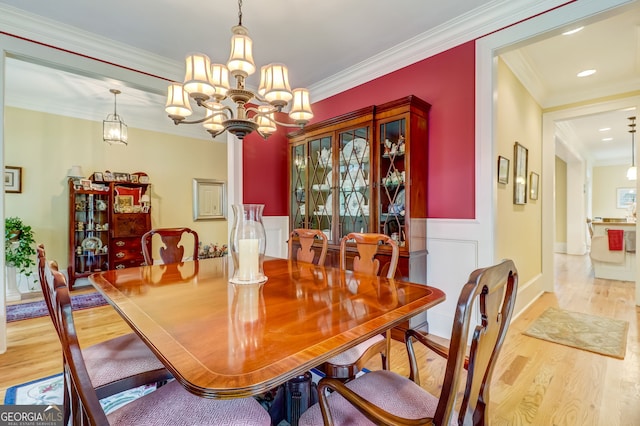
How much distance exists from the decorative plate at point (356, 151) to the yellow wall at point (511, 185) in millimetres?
1129

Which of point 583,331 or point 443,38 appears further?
point 583,331

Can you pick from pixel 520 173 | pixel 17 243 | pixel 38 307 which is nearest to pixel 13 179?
pixel 17 243

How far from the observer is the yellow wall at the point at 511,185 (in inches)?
108

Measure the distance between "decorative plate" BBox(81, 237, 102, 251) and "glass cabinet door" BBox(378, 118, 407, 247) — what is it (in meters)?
4.15

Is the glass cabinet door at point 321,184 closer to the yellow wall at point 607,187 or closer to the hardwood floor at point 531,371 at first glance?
the hardwood floor at point 531,371

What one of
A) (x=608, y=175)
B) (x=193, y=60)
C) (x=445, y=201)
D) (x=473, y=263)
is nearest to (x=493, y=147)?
(x=445, y=201)

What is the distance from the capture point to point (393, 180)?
268cm

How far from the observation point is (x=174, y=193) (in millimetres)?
5277

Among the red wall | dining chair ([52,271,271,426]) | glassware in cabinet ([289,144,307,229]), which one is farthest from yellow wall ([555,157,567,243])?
dining chair ([52,271,271,426])

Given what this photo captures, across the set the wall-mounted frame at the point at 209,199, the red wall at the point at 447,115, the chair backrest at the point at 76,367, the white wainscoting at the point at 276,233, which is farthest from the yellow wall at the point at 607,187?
the chair backrest at the point at 76,367

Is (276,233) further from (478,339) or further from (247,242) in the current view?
(478,339)

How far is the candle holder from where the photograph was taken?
148cm

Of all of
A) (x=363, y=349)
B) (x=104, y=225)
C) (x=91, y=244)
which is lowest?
(x=363, y=349)

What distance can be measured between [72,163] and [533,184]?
20.6 ft
